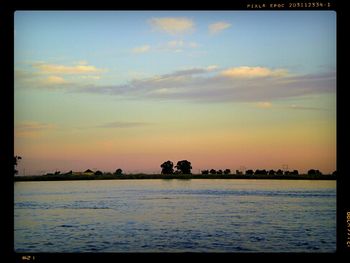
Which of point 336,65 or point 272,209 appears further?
point 272,209

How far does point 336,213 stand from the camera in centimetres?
368
